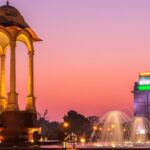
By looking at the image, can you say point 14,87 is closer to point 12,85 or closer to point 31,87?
point 12,85

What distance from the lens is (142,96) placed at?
190 metres

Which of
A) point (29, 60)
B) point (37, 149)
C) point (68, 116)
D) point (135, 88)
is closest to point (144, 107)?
point (135, 88)

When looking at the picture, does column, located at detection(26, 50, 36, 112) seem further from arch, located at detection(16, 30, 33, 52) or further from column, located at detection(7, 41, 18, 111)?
column, located at detection(7, 41, 18, 111)

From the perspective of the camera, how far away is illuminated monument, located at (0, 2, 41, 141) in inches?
1721

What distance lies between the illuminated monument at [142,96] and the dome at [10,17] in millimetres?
142042

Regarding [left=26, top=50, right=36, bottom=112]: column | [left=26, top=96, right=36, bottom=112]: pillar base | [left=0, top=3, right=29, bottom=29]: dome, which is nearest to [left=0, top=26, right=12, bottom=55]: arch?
[left=0, top=3, right=29, bottom=29]: dome

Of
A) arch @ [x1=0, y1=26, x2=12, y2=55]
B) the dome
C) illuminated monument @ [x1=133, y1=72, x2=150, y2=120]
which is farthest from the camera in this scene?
illuminated monument @ [x1=133, y1=72, x2=150, y2=120]

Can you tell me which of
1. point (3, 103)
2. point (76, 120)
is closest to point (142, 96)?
point (76, 120)

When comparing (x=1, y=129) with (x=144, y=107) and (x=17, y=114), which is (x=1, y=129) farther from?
(x=144, y=107)

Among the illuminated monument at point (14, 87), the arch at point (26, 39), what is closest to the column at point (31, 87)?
the illuminated monument at point (14, 87)

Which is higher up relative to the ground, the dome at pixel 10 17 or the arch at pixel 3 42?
the dome at pixel 10 17

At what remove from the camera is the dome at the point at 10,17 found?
45.7 meters

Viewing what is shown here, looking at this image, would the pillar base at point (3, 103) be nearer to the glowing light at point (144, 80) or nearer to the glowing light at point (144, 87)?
the glowing light at point (144, 80)

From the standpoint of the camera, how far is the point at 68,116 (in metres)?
153
